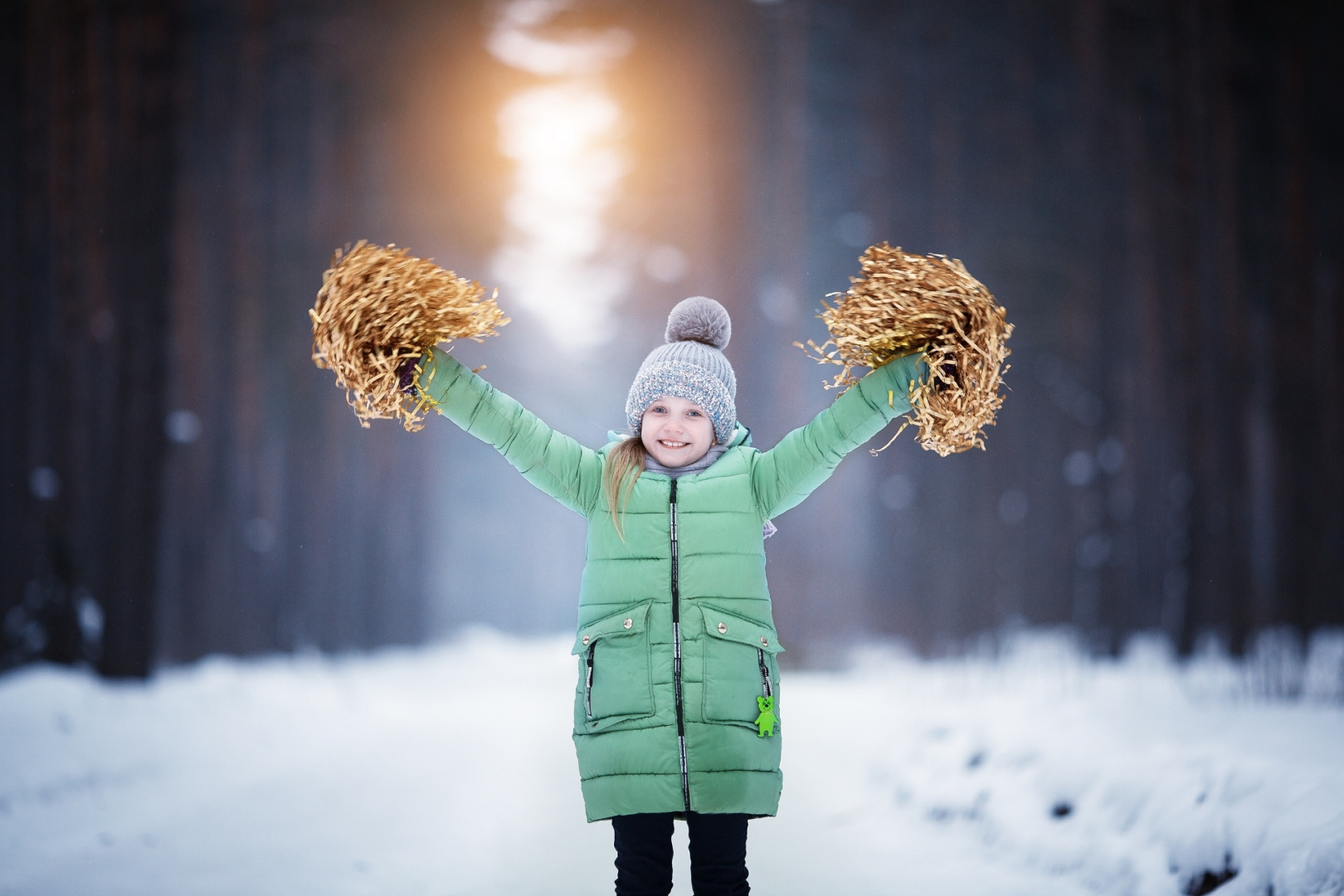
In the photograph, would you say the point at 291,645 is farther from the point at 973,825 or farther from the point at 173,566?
the point at 973,825

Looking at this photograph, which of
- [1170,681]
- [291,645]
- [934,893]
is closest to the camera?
[934,893]

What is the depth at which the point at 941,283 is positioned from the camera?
147cm

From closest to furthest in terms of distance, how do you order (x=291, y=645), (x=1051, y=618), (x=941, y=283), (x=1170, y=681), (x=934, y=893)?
1. (x=941, y=283)
2. (x=934, y=893)
3. (x=1170, y=681)
4. (x=1051, y=618)
5. (x=291, y=645)

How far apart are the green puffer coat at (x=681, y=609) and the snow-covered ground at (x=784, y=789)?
2.57 feet

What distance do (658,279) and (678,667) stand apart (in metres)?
3.31

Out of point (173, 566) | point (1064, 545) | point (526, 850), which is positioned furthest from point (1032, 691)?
point (173, 566)

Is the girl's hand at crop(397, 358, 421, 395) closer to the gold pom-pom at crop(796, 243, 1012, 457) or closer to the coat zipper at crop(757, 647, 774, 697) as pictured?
the coat zipper at crop(757, 647, 774, 697)

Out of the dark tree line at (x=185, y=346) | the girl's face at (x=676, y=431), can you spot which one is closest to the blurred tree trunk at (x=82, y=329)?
the dark tree line at (x=185, y=346)

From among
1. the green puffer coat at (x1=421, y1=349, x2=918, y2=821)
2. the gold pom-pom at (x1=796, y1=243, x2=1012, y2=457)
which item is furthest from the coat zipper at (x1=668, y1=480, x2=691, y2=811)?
the gold pom-pom at (x1=796, y1=243, x2=1012, y2=457)

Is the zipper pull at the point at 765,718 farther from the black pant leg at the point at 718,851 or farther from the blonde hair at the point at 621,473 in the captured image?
the blonde hair at the point at 621,473

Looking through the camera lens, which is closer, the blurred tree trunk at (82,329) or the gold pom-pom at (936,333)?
the gold pom-pom at (936,333)

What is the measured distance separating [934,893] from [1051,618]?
2.28 meters

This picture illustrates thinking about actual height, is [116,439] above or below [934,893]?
above

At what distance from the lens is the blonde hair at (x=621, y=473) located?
153cm
